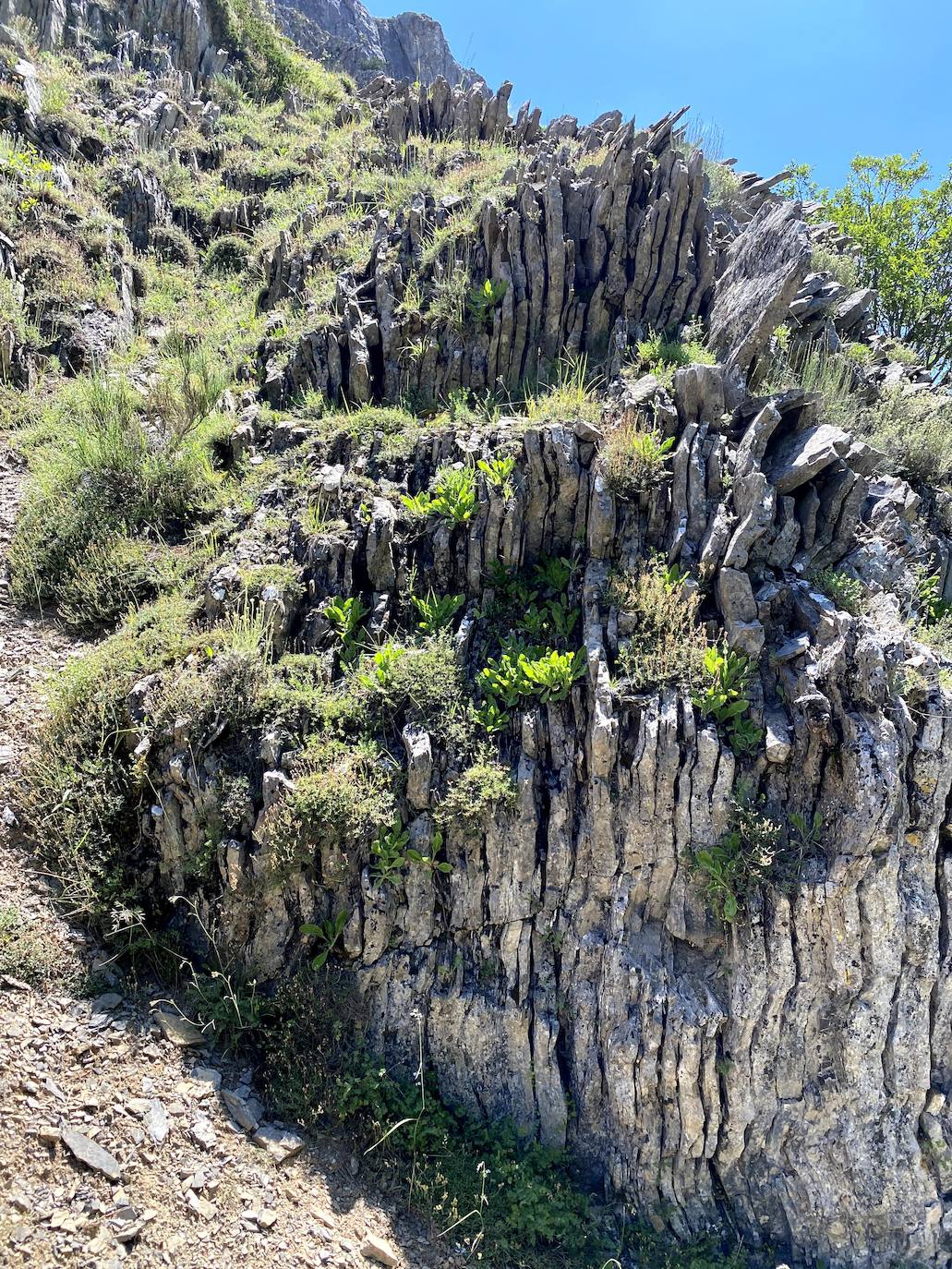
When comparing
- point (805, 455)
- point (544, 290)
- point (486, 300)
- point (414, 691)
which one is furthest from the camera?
point (544, 290)

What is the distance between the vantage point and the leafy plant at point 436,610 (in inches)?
293

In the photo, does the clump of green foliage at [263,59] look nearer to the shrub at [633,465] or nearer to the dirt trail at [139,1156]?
the shrub at [633,465]

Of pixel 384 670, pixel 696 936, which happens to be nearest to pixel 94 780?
pixel 384 670

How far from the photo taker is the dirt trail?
15.8 ft

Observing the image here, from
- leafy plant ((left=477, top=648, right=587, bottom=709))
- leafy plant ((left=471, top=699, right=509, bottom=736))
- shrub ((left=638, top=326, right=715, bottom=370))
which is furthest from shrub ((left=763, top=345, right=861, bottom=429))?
leafy plant ((left=471, top=699, right=509, bottom=736))

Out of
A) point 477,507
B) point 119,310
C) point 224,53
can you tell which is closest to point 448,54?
point 224,53

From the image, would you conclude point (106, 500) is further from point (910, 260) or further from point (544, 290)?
point (910, 260)

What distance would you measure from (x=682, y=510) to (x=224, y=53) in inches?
1075

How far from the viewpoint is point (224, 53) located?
24297 millimetres

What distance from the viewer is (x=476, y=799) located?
6312 millimetres

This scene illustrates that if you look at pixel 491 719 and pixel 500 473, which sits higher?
pixel 500 473

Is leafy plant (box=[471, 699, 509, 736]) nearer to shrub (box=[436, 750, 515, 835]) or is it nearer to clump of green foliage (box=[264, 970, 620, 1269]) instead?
shrub (box=[436, 750, 515, 835])

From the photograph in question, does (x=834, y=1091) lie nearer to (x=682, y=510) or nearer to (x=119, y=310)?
(x=682, y=510)

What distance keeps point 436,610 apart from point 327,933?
10.7ft
